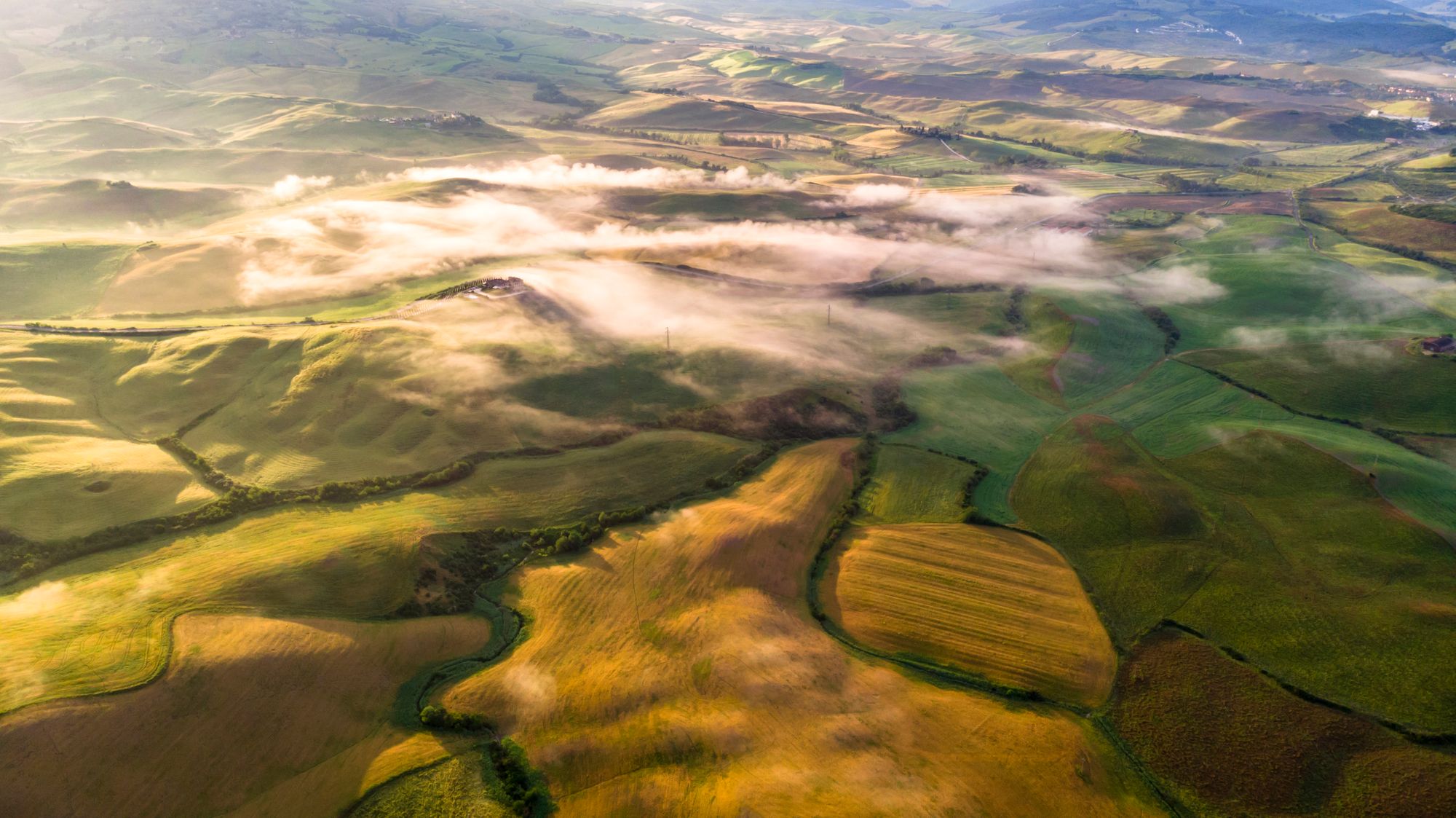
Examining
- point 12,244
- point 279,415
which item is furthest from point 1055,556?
point 12,244

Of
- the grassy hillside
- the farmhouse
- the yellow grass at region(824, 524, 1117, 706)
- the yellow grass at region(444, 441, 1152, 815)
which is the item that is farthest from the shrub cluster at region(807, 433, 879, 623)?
the grassy hillside

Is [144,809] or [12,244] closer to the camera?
[144,809]

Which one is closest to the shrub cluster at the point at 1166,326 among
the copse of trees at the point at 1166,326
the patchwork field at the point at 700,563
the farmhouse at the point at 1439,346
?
the copse of trees at the point at 1166,326

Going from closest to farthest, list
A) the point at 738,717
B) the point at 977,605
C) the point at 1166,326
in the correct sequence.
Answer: the point at 738,717 < the point at 977,605 < the point at 1166,326

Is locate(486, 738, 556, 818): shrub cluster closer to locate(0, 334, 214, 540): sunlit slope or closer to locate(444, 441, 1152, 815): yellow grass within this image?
locate(444, 441, 1152, 815): yellow grass

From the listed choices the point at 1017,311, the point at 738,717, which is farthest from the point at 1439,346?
the point at 738,717

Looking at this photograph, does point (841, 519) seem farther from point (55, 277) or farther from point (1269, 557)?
point (55, 277)

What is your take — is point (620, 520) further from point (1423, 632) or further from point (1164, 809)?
point (1423, 632)
